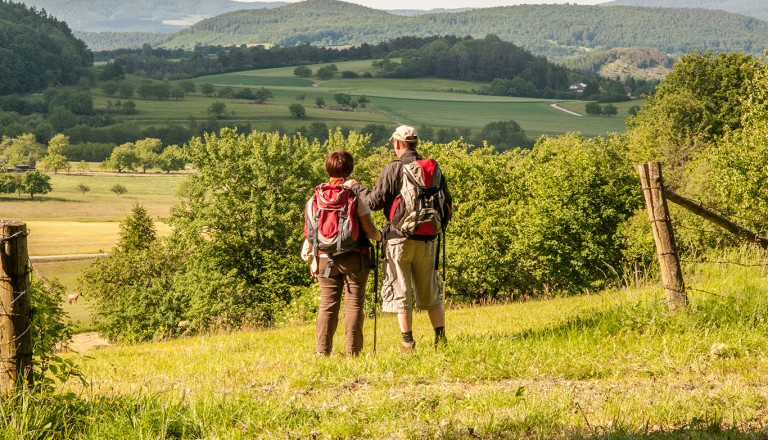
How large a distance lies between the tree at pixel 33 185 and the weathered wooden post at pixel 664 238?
132129mm

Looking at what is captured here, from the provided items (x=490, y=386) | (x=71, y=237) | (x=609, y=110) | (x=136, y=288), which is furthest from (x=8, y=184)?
(x=609, y=110)

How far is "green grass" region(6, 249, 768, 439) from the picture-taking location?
208 inches

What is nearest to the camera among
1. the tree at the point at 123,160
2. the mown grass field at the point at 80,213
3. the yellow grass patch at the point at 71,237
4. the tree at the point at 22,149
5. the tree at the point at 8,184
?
the mown grass field at the point at 80,213

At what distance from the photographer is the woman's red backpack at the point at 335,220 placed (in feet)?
24.5

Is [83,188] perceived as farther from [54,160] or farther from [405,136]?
[405,136]

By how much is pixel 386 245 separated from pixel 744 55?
63.8 m

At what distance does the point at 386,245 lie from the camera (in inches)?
305

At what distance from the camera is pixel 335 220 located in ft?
24.7

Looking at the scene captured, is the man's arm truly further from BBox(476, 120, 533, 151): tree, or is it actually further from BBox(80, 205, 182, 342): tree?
BBox(476, 120, 533, 151): tree

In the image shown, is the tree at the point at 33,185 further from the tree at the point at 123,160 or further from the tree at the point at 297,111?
the tree at the point at 297,111

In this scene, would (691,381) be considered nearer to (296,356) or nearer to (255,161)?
(296,356)

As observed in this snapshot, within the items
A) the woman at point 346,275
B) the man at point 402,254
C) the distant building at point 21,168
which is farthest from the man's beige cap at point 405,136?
the distant building at point 21,168

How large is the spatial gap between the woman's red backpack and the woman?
10 centimetres

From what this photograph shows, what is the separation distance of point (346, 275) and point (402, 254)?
0.62 meters
